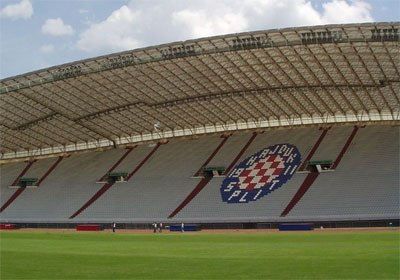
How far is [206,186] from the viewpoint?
60969mm

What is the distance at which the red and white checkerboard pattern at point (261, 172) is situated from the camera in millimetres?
58406

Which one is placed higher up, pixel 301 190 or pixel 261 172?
pixel 261 172

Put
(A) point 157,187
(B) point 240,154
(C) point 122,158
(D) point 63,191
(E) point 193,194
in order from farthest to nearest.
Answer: (C) point 122,158 < (D) point 63,191 < (B) point 240,154 < (A) point 157,187 < (E) point 193,194

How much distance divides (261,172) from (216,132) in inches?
538

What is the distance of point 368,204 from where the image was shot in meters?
49.0

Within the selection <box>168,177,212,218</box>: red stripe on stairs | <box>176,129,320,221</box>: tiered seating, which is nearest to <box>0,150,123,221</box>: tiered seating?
<box>168,177,212,218</box>: red stripe on stairs

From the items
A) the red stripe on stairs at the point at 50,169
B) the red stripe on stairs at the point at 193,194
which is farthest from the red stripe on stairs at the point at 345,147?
the red stripe on stairs at the point at 50,169

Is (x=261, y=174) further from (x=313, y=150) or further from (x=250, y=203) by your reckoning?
(x=313, y=150)

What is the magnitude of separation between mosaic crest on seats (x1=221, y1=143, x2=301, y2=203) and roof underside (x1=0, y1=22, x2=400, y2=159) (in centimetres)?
569

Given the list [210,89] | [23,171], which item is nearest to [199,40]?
[210,89]

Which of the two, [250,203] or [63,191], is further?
[63,191]

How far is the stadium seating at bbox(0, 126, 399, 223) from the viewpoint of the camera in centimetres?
5119

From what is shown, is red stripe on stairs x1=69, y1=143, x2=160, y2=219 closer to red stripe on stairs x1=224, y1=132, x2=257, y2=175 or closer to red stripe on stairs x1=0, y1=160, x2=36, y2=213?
red stripe on stairs x1=0, y1=160, x2=36, y2=213

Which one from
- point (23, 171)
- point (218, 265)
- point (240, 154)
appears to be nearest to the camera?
point (218, 265)
